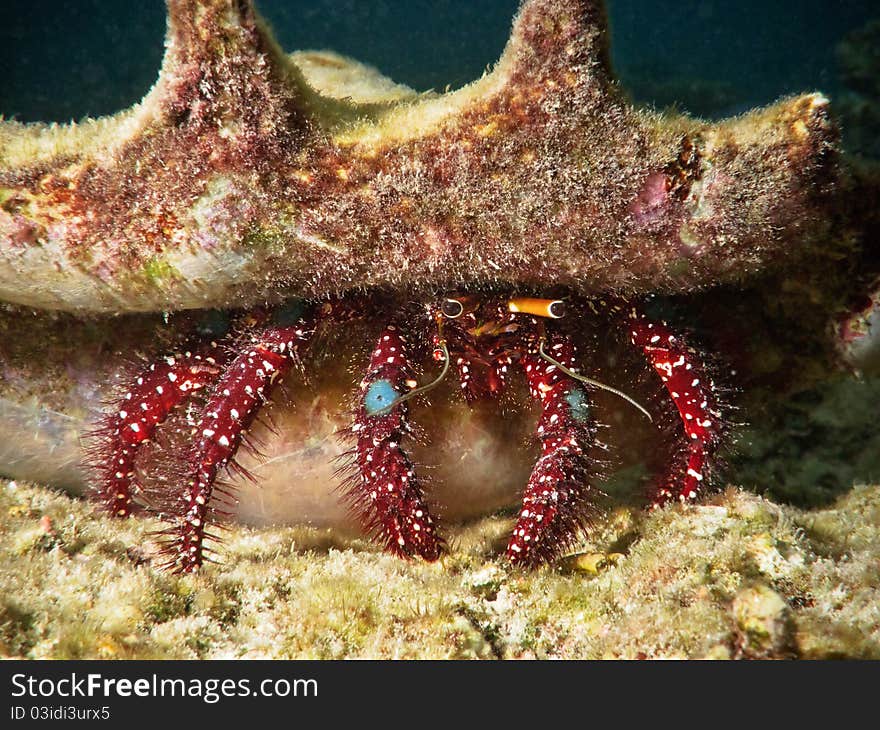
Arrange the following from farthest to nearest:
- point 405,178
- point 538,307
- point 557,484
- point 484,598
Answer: point 538,307 → point 557,484 → point 484,598 → point 405,178

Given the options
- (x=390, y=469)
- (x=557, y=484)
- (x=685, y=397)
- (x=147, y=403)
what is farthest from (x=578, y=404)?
(x=147, y=403)

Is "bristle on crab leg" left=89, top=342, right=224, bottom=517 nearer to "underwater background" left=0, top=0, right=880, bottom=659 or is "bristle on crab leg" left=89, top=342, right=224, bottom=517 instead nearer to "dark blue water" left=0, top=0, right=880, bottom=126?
"underwater background" left=0, top=0, right=880, bottom=659

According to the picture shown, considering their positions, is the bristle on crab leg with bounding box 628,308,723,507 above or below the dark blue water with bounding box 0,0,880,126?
below

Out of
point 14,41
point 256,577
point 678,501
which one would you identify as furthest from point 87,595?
point 14,41

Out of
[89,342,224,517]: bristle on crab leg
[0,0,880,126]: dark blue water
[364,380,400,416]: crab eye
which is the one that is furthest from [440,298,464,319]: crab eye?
[0,0,880,126]: dark blue water

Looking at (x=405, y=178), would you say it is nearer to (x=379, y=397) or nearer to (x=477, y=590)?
(x=379, y=397)

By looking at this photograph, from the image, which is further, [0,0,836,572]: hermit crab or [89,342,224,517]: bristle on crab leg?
[89,342,224,517]: bristle on crab leg
